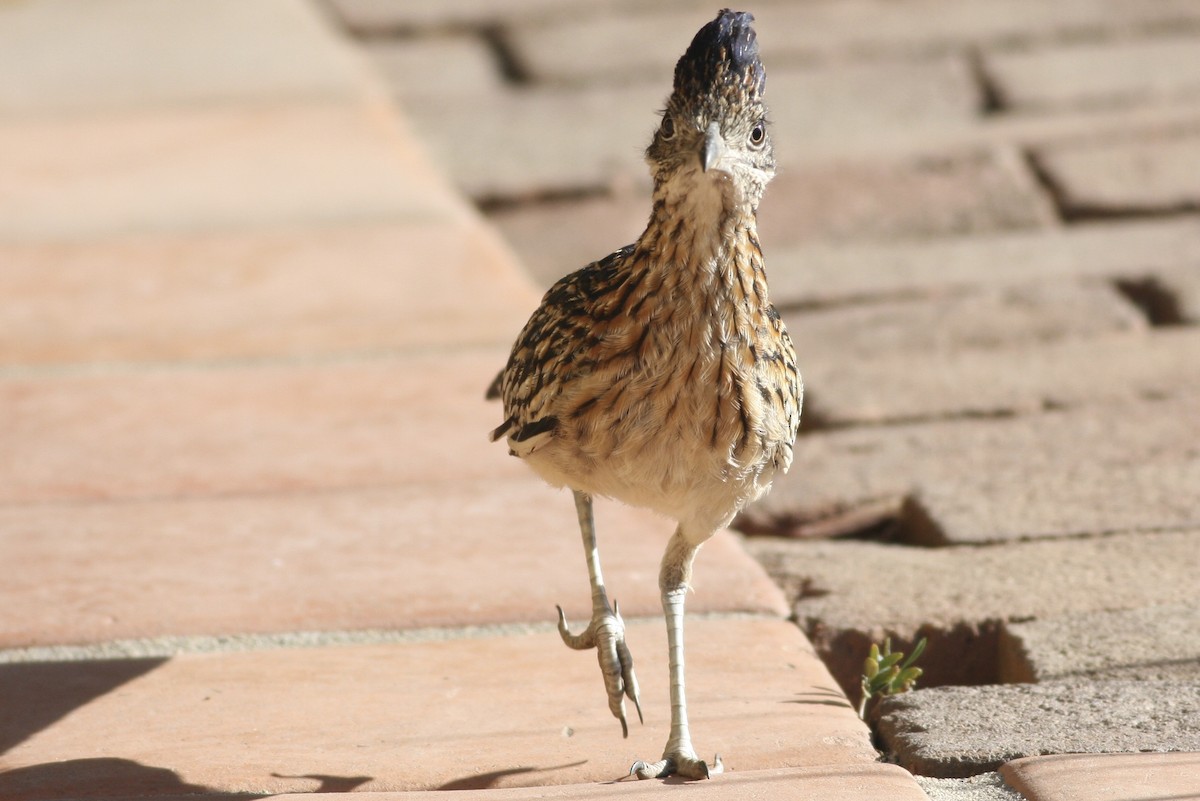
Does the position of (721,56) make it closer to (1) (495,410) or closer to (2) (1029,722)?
(2) (1029,722)

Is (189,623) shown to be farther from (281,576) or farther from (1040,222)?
(1040,222)

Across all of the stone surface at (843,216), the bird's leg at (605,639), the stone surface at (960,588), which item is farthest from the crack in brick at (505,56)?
the bird's leg at (605,639)

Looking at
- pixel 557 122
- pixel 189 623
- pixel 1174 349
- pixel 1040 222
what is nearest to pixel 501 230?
pixel 557 122

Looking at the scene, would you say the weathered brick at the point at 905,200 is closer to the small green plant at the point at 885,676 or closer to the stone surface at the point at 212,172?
the stone surface at the point at 212,172

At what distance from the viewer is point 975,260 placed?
19.6 ft

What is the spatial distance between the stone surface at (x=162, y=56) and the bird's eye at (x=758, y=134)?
535 cm

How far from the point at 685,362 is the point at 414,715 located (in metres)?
0.85

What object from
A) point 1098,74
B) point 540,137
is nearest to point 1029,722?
point 540,137

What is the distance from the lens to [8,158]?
708 centimetres

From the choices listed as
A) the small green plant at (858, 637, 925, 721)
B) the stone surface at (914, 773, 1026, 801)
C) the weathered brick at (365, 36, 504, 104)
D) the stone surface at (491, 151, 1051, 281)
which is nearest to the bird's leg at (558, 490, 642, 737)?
the small green plant at (858, 637, 925, 721)

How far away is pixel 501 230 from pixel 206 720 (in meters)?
3.61

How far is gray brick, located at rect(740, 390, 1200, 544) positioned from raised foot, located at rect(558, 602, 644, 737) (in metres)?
1.09

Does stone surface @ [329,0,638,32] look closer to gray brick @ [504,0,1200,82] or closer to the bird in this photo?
gray brick @ [504,0,1200,82]

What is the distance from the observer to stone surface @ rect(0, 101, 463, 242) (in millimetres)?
6398
